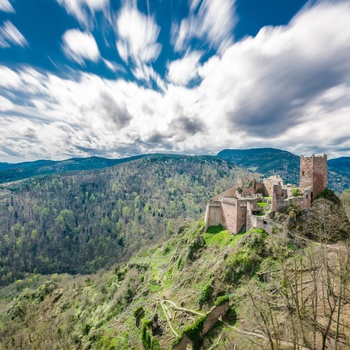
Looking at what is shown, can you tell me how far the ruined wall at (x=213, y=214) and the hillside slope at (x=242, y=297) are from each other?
2410 mm

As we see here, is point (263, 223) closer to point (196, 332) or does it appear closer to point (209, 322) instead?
point (209, 322)

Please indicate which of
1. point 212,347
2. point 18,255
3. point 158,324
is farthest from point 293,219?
point 18,255

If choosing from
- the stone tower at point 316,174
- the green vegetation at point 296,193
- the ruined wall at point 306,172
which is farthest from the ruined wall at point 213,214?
the stone tower at point 316,174

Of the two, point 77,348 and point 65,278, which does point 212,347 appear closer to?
point 77,348

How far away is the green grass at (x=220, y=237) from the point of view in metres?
33.4

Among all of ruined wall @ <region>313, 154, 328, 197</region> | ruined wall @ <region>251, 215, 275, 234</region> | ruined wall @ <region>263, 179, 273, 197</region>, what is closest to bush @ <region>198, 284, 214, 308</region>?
ruined wall @ <region>251, 215, 275, 234</region>

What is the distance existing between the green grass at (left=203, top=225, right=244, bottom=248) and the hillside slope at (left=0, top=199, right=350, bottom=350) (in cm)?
23

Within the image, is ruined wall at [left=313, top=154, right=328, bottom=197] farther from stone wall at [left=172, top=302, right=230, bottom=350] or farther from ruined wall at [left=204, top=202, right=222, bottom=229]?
stone wall at [left=172, top=302, right=230, bottom=350]

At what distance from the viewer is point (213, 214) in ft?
136

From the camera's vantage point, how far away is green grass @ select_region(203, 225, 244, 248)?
33406 mm

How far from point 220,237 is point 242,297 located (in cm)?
1312

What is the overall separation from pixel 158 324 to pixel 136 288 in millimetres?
20805

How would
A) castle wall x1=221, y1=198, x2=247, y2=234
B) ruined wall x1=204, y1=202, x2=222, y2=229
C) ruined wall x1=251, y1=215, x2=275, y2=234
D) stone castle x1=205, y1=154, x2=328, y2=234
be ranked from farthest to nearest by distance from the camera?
1. ruined wall x1=204, y1=202, x2=222, y2=229
2. castle wall x1=221, y1=198, x2=247, y2=234
3. stone castle x1=205, y1=154, x2=328, y2=234
4. ruined wall x1=251, y1=215, x2=275, y2=234

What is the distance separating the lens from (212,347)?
22.2 m
